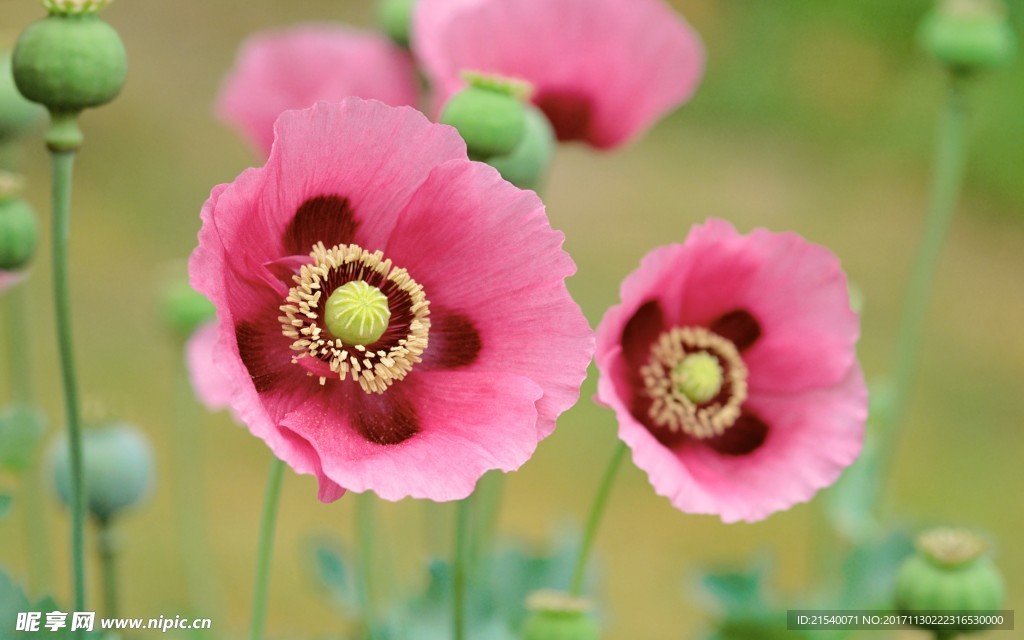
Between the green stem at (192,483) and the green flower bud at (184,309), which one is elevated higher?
the green flower bud at (184,309)

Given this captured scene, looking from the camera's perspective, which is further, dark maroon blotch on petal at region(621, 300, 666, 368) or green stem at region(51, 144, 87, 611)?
dark maroon blotch on petal at region(621, 300, 666, 368)

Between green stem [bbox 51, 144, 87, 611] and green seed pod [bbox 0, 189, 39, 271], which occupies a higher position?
green seed pod [bbox 0, 189, 39, 271]

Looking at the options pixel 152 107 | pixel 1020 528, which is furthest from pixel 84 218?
pixel 1020 528

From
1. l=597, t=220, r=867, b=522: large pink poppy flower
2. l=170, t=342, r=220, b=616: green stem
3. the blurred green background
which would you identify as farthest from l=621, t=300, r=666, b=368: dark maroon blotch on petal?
l=170, t=342, r=220, b=616: green stem

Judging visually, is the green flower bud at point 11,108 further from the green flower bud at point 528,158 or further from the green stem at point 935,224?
the green stem at point 935,224

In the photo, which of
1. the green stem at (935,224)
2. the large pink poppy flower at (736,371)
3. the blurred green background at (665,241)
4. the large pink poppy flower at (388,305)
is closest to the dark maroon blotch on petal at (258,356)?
the large pink poppy flower at (388,305)

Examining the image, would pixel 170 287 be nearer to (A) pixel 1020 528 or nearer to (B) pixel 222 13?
(A) pixel 1020 528

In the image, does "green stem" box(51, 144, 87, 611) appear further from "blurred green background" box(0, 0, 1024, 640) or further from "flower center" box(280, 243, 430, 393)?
"blurred green background" box(0, 0, 1024, 640)

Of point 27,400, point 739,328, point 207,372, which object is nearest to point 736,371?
point 739,328
